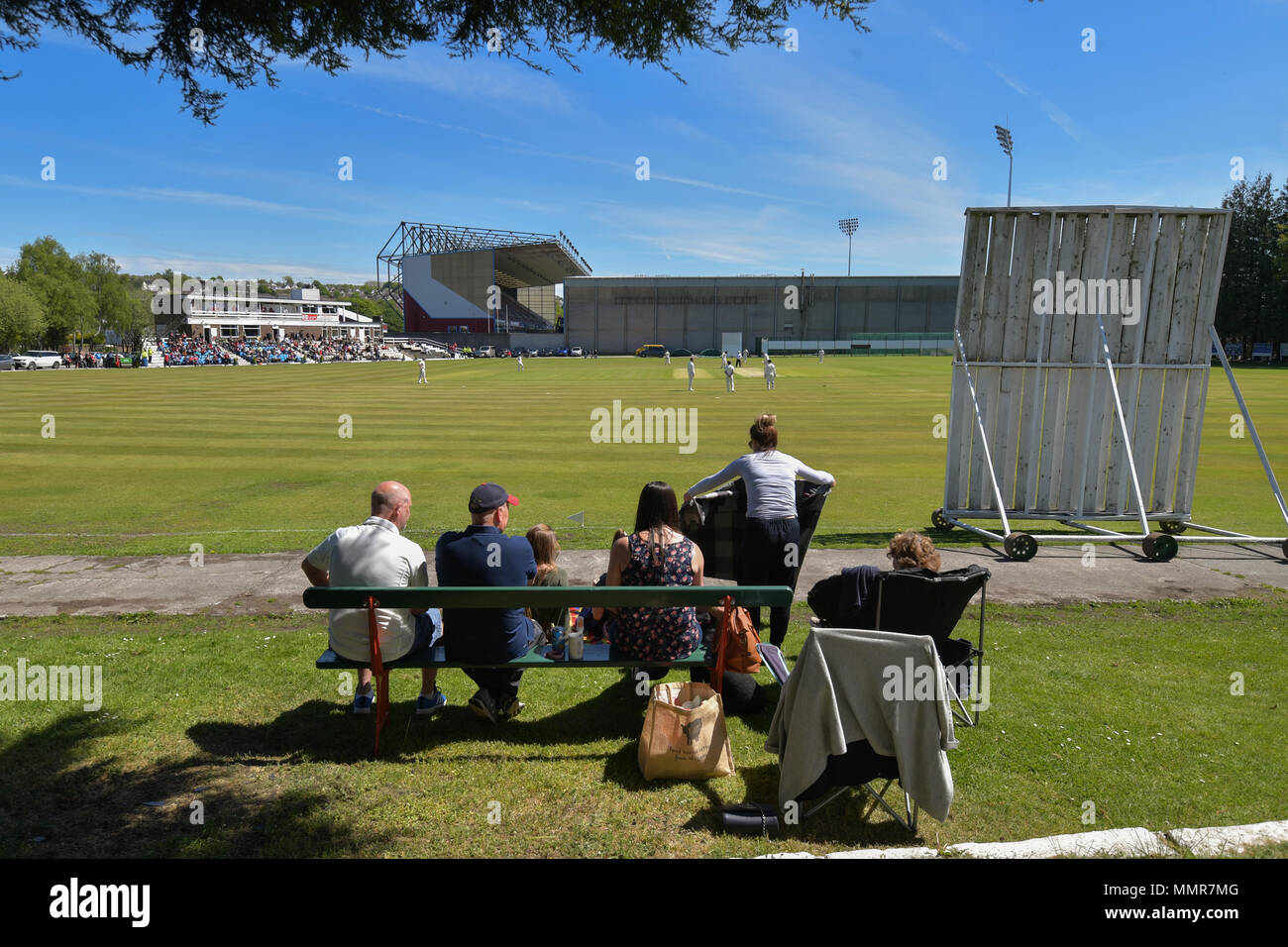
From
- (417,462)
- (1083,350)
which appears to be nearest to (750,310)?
(417,462)

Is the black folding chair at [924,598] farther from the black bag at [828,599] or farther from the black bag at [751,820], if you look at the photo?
the black bag at [751,820]

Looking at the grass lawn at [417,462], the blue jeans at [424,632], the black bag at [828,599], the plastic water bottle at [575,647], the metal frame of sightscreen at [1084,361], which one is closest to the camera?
the plastic water bottle at [575,647]

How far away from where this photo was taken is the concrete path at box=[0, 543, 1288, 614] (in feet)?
Result: 24.0

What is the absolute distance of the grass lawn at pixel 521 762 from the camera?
3666 mm

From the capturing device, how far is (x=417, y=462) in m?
16.9

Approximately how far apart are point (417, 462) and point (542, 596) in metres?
13.3

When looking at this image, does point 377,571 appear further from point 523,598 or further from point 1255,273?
point 1255,273

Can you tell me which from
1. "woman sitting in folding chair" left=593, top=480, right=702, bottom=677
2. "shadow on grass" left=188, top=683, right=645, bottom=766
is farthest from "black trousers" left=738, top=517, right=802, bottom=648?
"shadow on grass" left=188, top=683, right=645, bottom=766

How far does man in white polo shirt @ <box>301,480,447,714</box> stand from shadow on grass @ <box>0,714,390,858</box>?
87cm

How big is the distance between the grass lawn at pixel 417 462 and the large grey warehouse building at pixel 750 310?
68502 mm

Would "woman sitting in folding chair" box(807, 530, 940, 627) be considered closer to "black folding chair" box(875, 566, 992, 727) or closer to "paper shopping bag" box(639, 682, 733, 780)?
"black folding chair" box(875, 566, 992, 727)

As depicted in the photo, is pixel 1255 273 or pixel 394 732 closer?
pixel 394 732

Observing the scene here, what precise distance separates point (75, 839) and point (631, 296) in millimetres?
106458

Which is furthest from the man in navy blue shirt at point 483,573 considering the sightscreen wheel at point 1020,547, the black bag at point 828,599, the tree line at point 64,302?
the tree line at point 64,302
